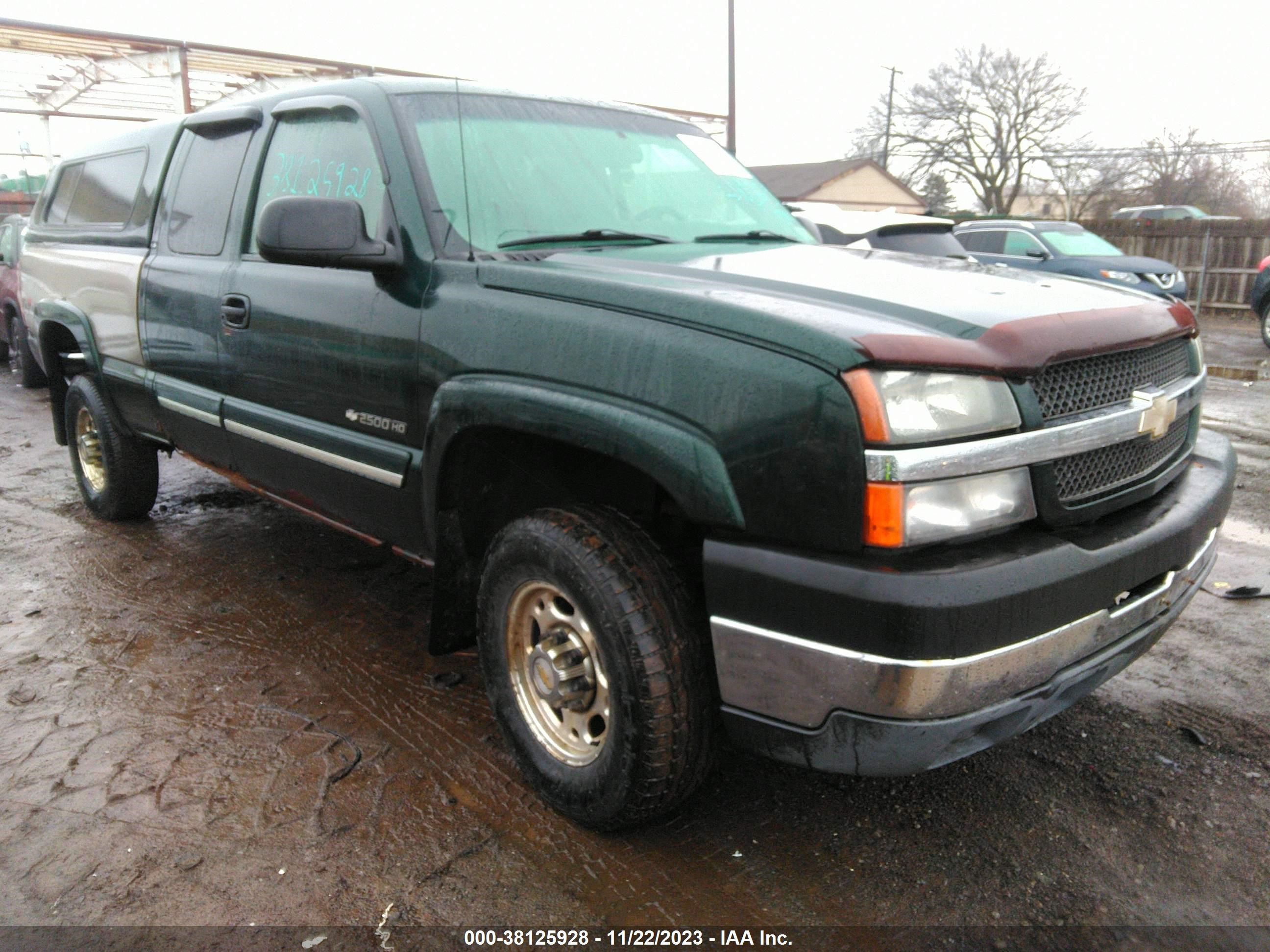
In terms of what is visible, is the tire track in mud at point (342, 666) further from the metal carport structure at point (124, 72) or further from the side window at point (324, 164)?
the metal carport structure at point (124, 72)

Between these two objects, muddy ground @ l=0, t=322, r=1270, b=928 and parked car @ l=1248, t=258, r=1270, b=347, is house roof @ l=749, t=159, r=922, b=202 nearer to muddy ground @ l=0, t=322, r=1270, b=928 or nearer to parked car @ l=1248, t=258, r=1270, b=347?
parked car @ l=1248, t=258, r=1270, b=347

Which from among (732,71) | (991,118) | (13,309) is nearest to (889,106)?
(991,118)

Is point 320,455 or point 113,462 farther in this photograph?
point 113,462

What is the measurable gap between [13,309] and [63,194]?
6972 millimetres

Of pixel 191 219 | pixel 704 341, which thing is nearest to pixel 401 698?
pixel 704 341

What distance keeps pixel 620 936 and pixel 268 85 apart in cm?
1668

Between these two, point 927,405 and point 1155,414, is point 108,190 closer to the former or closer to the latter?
point 927,405

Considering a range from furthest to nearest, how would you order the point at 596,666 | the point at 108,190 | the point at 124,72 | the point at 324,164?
the point at 124,72
the point at 108,190
the point at 324,164
the point at 596,666

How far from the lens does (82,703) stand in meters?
3.22

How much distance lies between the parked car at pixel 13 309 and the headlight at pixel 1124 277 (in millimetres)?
13079

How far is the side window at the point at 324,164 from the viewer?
2994 mm

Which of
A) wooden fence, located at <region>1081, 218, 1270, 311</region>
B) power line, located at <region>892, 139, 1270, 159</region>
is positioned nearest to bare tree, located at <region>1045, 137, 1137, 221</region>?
power line, located at <region>892, 139, 1270, 159</region>

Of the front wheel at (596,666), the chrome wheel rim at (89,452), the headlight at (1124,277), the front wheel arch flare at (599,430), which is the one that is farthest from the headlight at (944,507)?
the headlight at (1124,277)

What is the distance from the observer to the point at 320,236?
2.62 meters
